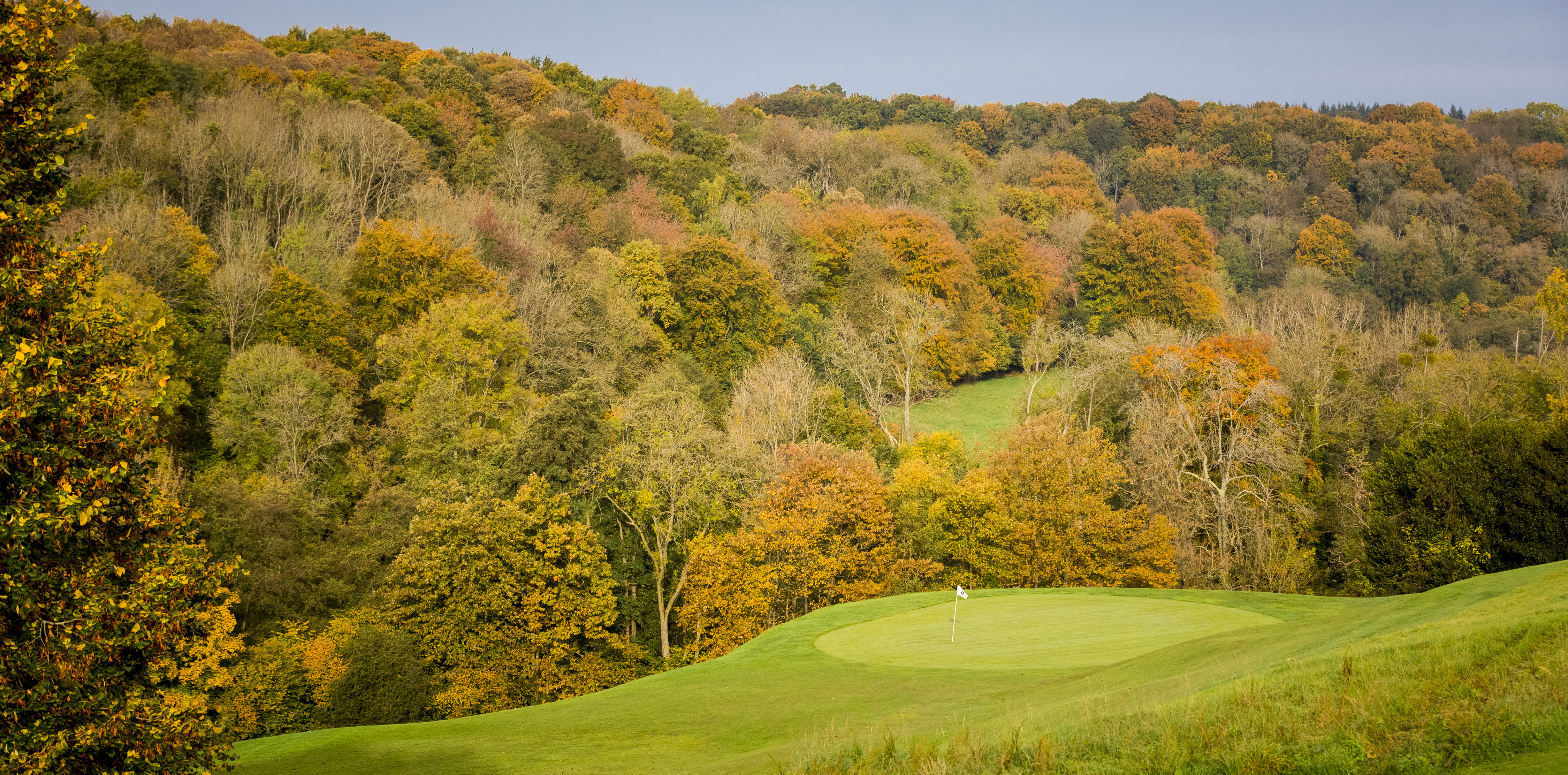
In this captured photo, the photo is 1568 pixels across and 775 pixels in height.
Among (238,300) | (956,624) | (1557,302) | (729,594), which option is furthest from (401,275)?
(1557,302)

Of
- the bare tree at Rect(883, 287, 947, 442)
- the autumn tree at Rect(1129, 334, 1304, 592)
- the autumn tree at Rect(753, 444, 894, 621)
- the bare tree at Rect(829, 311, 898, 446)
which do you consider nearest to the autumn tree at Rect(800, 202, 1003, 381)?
the bare tree at Rect(883, 287, 947, 442)

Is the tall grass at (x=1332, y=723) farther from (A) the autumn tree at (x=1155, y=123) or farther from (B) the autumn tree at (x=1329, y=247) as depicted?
(A) the autumn tree at (x=1155, y=123)

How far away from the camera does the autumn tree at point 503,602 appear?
3622 centimetres

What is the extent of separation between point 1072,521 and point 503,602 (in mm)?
24003

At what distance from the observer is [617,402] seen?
47.9 metres

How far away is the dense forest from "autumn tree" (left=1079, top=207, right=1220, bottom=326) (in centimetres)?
46

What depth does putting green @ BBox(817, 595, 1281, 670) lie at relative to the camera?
731 inches

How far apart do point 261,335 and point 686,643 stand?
79.9ft

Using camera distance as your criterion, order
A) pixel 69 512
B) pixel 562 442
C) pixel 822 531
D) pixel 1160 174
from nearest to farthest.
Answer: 1. pixel 69 512
2. pixel 822 531
3. pixel 562 442
4. pixel 1160 174

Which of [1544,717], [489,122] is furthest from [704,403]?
[1544,717]

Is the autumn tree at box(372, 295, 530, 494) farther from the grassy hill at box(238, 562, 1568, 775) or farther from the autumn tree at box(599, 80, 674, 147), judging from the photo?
the autumn tree at box(599, 80, 674, 147)

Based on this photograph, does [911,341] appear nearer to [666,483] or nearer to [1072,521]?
[1072,521]

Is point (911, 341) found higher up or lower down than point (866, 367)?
higher up

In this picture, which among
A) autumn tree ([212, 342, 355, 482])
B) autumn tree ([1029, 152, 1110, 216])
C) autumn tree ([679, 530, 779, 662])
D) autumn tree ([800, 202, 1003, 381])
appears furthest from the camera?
autumn tree ([1029, 152, 1110, 216])
